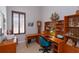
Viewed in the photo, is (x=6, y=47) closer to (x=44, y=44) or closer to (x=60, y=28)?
(x=44, y=44)

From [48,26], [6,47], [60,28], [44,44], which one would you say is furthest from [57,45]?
[6,47]

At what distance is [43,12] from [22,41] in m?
1.51

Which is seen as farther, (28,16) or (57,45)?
(28,16)

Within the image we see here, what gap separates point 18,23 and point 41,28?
873 mm

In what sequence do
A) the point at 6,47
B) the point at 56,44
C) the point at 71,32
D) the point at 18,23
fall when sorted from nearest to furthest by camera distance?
the point at 6,47
the point at 71,32
the point at 18,23
the point at 56,44

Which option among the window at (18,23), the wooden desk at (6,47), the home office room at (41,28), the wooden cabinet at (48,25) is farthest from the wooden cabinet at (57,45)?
the wooden desk at (6,47)

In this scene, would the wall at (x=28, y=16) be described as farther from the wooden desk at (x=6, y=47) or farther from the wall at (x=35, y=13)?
the wooden desk at (x=6, y=47)

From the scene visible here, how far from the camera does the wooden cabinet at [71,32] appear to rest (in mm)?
3025

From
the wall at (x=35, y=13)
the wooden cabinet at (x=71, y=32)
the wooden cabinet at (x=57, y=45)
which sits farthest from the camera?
the wall at (x=35, y=13)

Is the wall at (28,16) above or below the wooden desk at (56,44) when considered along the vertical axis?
above

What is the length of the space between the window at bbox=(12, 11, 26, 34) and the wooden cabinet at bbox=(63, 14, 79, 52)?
1.56 m

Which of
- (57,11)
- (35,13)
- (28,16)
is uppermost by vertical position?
(57,11)

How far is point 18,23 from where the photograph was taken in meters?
3.38
